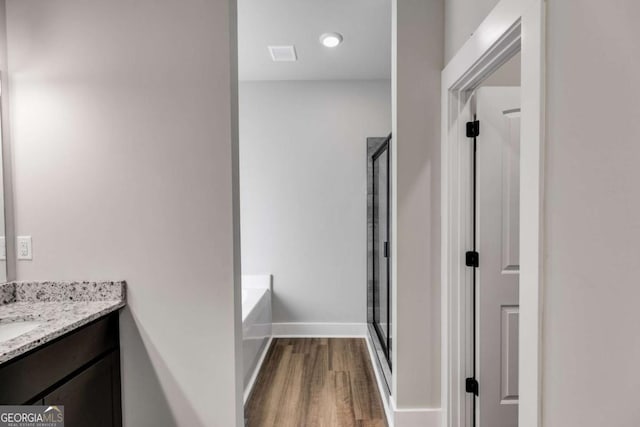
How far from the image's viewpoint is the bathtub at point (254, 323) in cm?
255

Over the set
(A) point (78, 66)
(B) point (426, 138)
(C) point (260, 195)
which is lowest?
(C) point (260, 195)

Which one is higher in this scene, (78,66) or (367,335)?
(78,66)

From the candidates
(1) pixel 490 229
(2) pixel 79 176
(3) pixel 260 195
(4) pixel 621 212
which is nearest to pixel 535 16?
(4) pixel 621 212

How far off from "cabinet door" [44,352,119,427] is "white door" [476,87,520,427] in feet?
6.07

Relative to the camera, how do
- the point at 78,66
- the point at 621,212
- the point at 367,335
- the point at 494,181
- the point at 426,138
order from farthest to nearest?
the point at 367,335 → the point at 426,138 → the point at 494,181 → the point at 78,66 → the point at 621,212

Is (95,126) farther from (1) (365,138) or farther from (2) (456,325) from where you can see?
(1) (365,138)

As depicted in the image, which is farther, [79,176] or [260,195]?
[260,195]

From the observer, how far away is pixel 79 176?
174 cm

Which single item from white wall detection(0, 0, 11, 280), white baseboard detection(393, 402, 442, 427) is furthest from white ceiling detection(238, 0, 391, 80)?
white baseboard detection(393, 402, 442, 427)

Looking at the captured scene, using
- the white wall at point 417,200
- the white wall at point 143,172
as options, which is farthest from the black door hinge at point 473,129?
the white wall at point 143,172

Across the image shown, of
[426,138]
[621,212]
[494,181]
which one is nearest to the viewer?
[621,212]

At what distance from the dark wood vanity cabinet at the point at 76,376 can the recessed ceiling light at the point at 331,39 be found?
2.34 m

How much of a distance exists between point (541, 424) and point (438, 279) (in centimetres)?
99

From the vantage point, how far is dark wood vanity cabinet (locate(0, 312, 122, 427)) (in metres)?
1.24
